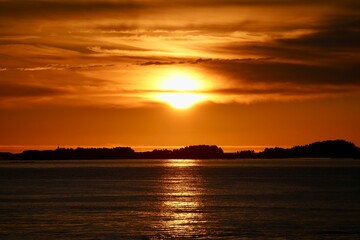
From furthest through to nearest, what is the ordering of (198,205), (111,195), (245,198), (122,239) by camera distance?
(111,195), (245,198), (198,205), (122,239)

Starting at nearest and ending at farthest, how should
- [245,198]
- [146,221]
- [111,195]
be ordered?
[146,221] → [245,198] → [111,195]

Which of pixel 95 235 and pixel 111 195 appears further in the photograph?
pixel 111 195

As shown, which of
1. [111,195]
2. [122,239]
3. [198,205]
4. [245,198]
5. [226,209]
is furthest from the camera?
[111,195]

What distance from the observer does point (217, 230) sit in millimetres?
71438

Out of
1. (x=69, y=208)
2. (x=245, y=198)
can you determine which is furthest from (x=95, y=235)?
(x=245, y=198)

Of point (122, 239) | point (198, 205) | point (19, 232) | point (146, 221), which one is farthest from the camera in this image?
point (198, 205)

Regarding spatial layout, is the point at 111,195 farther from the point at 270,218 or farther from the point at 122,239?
the point at 122,239

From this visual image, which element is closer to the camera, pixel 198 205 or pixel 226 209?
pixel 226 209

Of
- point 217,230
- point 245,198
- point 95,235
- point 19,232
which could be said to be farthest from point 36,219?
point 245,198

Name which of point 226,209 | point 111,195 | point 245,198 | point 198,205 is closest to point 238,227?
point 226,209

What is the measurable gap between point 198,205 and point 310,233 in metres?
32.3

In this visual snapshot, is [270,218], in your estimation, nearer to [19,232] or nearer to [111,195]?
[19,232]

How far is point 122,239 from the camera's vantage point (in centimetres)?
6575

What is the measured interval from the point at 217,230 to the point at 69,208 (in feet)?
95.9
